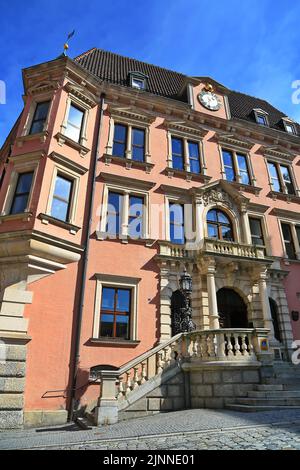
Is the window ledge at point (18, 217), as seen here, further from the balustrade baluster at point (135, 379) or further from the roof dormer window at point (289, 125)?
the roof dormer window at point (289, 125)

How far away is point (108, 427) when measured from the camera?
321 inches

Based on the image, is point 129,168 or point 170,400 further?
point 129,168

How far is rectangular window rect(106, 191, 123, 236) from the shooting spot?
1438 centimetres

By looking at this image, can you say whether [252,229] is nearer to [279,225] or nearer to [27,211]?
[279,225]

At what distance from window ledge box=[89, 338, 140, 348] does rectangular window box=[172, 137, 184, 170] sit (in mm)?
9291

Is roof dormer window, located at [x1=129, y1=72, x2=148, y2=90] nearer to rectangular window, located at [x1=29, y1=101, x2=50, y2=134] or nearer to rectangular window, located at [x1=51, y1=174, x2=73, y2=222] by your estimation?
rectangular window, located at [x1=29, y1=101, x2=50, y2=134]

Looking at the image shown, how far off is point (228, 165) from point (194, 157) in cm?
229

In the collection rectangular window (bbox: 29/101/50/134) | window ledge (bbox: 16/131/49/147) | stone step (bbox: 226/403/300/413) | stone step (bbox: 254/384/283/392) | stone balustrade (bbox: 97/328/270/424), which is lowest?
Result: stone step (bbox: 226/403/300/413)

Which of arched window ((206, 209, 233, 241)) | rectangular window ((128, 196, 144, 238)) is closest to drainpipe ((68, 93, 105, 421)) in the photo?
rectangular window ((128, 196, 144, 238))

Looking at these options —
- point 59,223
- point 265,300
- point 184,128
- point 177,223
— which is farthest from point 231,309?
point 184,128

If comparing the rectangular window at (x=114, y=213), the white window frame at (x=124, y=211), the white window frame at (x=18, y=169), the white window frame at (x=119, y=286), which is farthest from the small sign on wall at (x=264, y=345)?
the white window frame at (x=18, y=169)

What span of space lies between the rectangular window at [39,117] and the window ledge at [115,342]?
9.33 m
